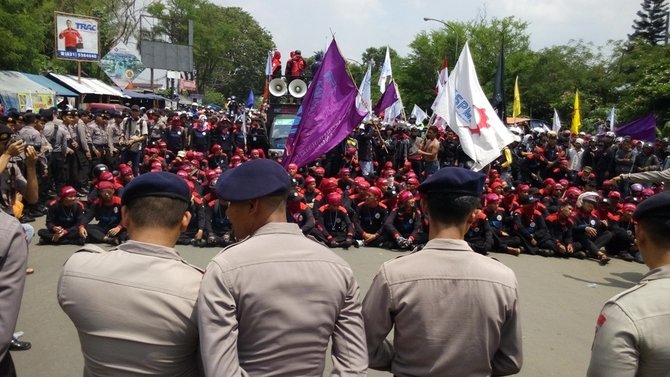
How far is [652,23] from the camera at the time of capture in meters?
52.5

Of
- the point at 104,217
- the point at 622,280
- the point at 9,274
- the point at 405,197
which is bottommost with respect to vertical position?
the point at 622,280

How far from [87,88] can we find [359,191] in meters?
25.8

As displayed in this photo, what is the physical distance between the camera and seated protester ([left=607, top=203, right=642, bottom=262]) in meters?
9.08

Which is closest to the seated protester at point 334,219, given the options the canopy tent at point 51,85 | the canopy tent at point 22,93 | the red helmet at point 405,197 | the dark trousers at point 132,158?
the red helmet at point 405,197

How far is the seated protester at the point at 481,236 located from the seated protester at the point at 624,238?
7.04 ft

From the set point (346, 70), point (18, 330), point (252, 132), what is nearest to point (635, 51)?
point (252, 132)

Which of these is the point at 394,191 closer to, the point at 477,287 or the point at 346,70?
the point at 346,70

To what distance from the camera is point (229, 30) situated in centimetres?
5800

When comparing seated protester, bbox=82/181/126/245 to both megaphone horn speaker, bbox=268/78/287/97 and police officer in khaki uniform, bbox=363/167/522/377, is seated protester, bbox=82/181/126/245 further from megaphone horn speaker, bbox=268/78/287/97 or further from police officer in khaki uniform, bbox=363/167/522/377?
police officer in khaki uniform, bbox=363/167/522/377

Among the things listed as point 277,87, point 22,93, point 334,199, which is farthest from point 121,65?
point 334,199

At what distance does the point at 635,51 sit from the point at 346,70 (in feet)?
108

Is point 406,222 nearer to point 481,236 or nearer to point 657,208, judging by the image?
point 481,236

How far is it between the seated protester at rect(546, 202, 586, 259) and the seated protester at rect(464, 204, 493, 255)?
1.13 metres

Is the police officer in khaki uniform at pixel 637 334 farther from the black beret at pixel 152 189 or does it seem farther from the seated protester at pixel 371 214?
the seated protester at pixel 371 214
